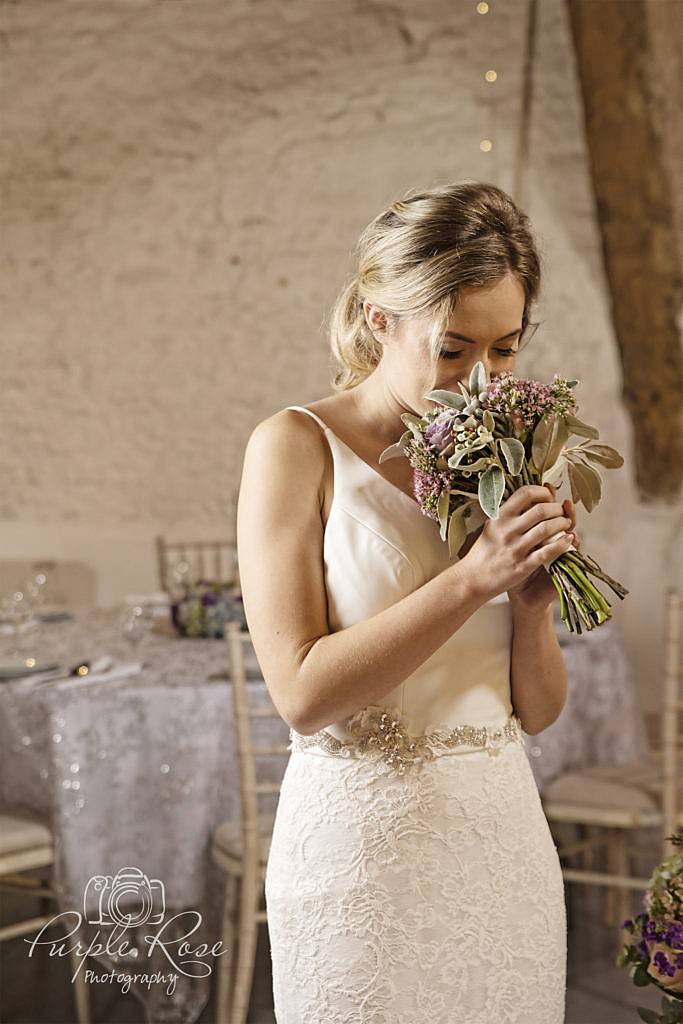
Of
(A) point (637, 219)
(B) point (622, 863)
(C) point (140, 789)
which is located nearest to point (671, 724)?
(B) point (622, 863)

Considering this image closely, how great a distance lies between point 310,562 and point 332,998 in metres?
0.58

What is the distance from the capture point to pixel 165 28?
5711 mm

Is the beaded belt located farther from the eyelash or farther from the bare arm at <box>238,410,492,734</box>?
the eyelash

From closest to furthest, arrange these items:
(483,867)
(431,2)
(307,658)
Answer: (307,658), (483,867), (431,2)

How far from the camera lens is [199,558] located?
5.36 m

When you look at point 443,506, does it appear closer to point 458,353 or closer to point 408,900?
point 458,353

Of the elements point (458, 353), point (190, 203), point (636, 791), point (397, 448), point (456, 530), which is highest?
point (190, 203)

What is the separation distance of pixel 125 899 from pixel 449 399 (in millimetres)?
1981

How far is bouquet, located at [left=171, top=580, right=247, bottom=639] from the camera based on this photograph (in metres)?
3.49

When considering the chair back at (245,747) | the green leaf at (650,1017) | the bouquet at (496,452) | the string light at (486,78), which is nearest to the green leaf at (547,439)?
the bouquet at (496,452)

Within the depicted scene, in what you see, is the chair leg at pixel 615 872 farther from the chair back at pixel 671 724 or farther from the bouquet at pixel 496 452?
the bouquet at pixel 496 452

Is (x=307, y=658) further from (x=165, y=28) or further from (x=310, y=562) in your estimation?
(x=165, y=28)

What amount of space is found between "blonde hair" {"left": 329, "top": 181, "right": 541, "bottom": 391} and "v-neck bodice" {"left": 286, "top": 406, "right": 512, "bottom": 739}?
18cm

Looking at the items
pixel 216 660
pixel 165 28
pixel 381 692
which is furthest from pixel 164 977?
pixel 165 28
